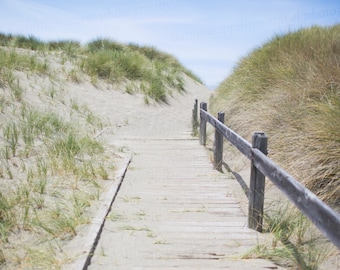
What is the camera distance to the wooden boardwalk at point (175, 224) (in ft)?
9.70

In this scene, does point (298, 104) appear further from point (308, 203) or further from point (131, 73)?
point (131, 73)

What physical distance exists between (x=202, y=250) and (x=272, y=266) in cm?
66

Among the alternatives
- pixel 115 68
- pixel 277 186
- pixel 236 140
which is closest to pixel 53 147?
pixel 236 140

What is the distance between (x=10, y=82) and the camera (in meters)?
8.96

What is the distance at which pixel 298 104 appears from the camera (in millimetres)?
5812

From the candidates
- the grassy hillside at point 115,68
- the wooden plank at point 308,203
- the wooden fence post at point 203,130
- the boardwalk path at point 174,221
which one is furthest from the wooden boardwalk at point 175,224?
the grassy hillside at point 115,68

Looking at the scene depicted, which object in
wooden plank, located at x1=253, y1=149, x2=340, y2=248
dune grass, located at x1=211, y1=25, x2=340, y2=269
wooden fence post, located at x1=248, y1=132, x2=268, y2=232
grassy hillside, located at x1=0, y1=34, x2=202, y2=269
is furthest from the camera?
dune grass, located at x1=211, y1=25, x2=340, y2=269

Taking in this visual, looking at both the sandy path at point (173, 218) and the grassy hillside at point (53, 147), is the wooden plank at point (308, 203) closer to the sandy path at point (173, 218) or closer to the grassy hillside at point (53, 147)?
the sandy path at point (173, 218)

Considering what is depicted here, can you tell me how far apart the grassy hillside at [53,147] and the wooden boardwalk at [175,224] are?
17.3 inches

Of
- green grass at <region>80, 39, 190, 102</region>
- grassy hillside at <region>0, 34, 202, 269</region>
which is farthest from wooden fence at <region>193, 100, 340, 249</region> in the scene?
green grass at <region>80, 39, 190, 102</region>

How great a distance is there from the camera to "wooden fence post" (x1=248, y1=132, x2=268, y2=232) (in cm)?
349

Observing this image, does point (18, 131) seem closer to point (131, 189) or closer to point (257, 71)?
point (131, 189)

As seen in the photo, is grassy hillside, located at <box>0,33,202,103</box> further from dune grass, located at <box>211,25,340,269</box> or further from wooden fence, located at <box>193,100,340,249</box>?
wooden fence, located at <box>193,100,340,249</box>

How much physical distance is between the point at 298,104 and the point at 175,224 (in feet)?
11.3
